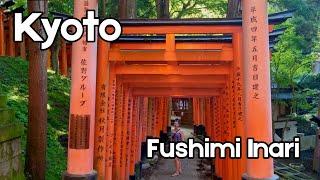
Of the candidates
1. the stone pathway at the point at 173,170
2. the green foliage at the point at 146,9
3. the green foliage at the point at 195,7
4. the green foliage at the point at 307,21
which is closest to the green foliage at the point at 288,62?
the green foliage at the point at 307,21

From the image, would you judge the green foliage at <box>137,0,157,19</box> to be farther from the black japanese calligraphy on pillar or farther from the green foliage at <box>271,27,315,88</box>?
the black japanese calligraphy on pillar

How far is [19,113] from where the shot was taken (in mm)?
10258

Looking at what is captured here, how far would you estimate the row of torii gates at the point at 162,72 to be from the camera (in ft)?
18.8

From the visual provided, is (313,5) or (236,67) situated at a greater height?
(313,5)

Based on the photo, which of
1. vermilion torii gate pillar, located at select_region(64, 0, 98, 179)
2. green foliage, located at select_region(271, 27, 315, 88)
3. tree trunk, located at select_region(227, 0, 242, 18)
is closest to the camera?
vermilion torii gate pillar, located at select_region(64, 0, 98, 179)

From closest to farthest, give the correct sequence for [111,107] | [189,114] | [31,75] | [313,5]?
[31,75] → [111,107] → [313,5] → [189,114]

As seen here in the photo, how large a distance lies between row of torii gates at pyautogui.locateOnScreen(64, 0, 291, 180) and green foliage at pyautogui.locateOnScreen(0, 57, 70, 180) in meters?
1.47

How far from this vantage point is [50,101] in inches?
527

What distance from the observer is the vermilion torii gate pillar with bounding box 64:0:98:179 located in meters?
6.16

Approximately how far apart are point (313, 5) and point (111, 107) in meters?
19.8

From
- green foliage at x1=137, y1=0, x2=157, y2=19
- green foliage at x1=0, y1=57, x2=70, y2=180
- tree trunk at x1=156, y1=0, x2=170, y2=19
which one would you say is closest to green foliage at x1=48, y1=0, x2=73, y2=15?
green foliage at x1=0, y1=57, x2=70, y2=180

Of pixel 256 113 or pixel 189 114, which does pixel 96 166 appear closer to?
pixel 256 113

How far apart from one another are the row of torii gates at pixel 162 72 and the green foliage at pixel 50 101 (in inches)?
57.8

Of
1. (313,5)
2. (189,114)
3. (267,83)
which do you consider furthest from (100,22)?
(189,114)
